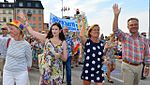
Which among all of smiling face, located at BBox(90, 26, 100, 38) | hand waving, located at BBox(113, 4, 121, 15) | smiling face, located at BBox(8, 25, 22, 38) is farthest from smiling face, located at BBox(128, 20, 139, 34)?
smiling face, located at BBox(8, 25, 22, 38)

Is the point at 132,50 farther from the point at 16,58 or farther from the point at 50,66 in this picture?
the point at 16,58

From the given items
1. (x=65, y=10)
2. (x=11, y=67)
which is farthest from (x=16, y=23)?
(x=65, y=10)

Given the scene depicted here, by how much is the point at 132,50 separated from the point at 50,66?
5.14ft

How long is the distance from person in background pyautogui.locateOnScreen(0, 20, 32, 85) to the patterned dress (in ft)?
1.58

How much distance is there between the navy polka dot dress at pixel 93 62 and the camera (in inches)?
260

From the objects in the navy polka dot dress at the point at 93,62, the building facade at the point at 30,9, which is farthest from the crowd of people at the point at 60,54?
the building facade at the point at 30,9

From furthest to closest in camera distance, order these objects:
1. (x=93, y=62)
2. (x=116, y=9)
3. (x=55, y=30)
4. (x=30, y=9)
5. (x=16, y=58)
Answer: (x=30, y=9), (x=93, y=62), (x=116, y=9), (x=16, y=58), (x=55, y=30)

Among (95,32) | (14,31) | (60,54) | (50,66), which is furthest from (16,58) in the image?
(95,32)

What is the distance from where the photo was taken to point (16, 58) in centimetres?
603

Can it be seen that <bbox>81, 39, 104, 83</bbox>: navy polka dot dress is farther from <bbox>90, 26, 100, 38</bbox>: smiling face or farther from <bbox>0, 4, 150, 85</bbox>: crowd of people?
<bbox>90, 26, 100, 38</bbox>: smiling face

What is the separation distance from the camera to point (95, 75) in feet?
21.7

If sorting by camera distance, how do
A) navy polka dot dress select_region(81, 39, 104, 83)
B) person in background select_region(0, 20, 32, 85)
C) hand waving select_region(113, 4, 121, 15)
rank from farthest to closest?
1. navy polka dot dress select_region(81, 39, 104, 83)
2. hand waving select_region(113, 4, 121, 15)
3. person in background select_region(0, 20, 32, 85)

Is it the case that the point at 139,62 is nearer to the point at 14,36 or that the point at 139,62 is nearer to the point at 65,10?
the point at 14,36

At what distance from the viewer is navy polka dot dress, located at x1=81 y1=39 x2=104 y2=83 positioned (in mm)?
6605
